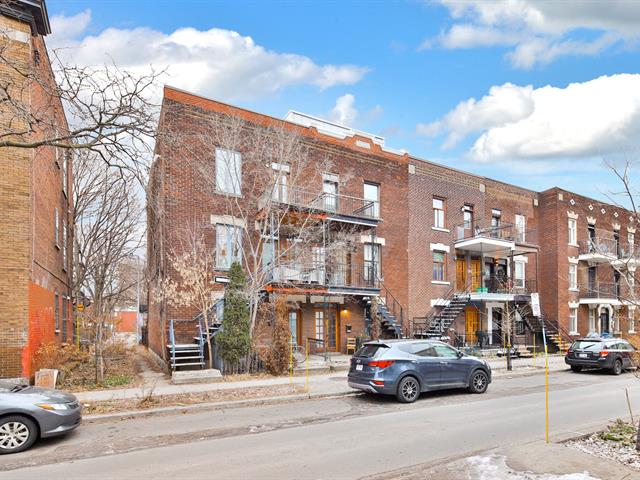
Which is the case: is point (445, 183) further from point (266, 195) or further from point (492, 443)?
point (492, 443)

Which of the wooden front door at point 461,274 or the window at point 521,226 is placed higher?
the window at point 521,226

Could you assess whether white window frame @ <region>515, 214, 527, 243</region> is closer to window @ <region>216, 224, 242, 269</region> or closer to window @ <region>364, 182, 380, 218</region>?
window @ <region>364, 182, 380, 218</region>

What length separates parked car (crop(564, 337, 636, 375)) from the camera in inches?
731

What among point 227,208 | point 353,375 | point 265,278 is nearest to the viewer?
point 353,375

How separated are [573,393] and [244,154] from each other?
1418cm

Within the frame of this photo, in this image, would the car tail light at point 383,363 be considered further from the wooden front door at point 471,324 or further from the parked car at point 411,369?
the wooden front door at point 471,324

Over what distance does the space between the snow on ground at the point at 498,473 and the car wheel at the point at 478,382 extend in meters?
7.05

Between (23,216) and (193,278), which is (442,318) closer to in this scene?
(193,278)

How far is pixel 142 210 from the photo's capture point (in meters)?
27.6

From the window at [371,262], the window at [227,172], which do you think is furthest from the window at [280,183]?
the window at [371,262]

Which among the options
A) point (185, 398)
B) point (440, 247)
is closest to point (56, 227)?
point (185, 398)

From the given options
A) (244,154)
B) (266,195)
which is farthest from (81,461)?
(244,154)

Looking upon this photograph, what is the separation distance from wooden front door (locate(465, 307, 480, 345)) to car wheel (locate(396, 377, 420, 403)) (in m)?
15.6

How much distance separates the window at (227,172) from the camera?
64.7 feet
